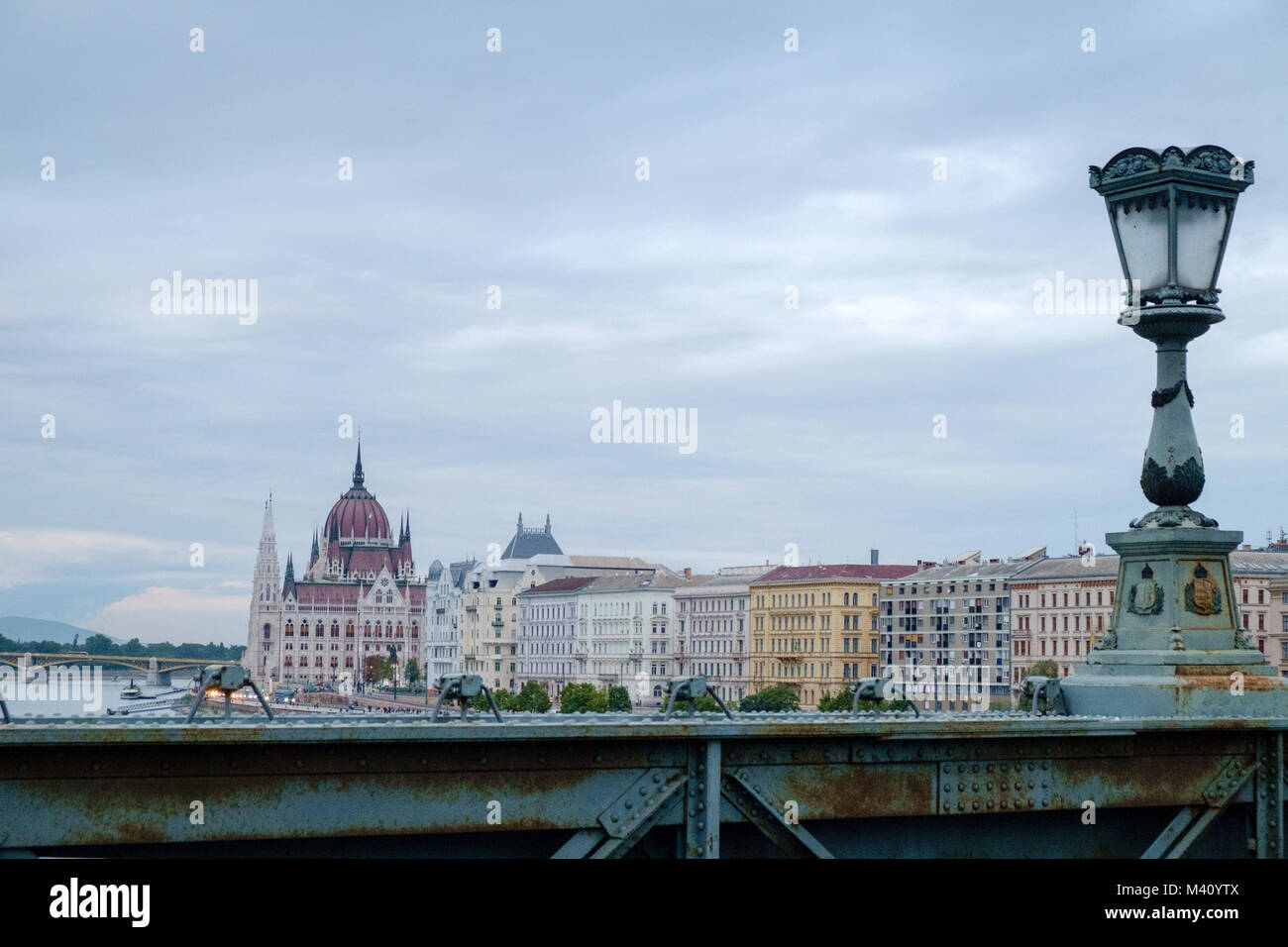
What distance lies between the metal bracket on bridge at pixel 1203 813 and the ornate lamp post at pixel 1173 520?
27.2 inches

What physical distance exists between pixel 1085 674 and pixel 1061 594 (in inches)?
5319

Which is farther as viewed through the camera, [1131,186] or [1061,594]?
[1061,594]

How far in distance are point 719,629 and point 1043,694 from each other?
6818 inches

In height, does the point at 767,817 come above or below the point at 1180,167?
below

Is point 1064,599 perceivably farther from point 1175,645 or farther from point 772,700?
point 1175,645

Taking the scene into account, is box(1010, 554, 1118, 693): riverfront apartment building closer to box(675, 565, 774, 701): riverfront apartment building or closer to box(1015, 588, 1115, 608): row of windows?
box(1015, 588, 1115, 608): row of windows

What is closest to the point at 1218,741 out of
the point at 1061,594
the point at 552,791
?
the point at 552,791

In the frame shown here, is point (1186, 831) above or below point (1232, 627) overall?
below

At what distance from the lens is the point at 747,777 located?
12328mm

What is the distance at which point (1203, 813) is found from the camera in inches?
576

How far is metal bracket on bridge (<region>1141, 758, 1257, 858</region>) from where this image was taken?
46.7 feet

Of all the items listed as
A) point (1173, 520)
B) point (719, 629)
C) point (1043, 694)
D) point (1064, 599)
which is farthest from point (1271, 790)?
point (719, 629)

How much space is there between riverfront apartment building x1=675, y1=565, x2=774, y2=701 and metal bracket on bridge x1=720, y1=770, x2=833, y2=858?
16657cm
